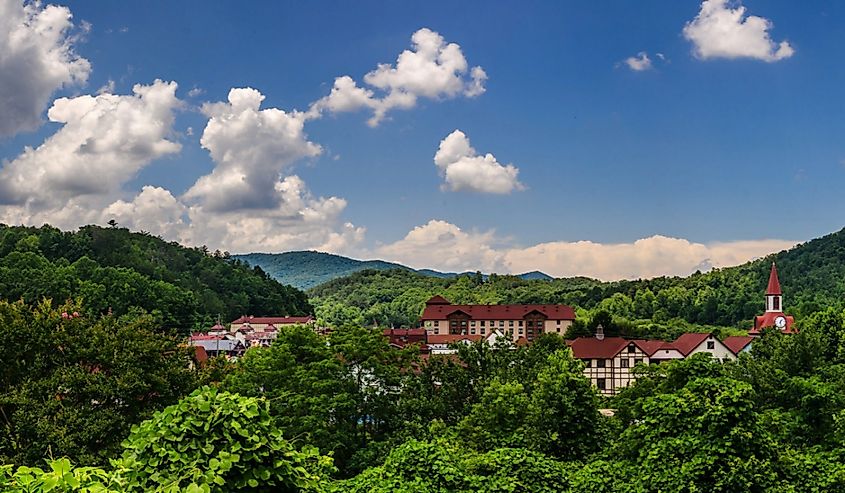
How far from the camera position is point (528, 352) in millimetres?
28766

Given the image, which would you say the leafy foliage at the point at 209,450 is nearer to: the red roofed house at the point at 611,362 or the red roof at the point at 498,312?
the red roofed house at the point at 611,362

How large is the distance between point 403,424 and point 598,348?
995 inches

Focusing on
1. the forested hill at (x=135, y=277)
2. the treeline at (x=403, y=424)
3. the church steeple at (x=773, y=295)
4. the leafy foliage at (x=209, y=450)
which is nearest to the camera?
the leafy foliage at (x=209, y=450)

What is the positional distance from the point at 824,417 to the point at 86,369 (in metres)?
16.6

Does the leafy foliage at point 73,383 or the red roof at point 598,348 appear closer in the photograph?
the leafy foliage at point 73,383

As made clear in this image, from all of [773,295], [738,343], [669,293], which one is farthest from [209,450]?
[669,293]

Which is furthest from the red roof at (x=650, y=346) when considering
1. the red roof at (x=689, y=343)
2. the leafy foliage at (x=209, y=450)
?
the leafy foliage at (x=209, y=450)

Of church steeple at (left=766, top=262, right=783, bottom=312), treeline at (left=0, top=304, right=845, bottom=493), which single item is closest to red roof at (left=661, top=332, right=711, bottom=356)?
church steeple at (left=766, top=262, right=783, bottom=312)

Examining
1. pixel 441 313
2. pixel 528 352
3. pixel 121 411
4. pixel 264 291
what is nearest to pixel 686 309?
pixel 441 313

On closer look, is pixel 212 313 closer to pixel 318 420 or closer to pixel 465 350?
pixel 465 350

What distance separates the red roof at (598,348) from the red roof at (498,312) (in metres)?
35.5

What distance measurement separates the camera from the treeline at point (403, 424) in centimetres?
452

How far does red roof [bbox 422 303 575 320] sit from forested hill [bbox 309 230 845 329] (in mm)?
14854

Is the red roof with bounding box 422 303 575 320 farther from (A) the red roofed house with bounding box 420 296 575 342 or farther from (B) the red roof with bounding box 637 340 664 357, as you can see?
(B) the red roof with bounding box 637 340 664 357
